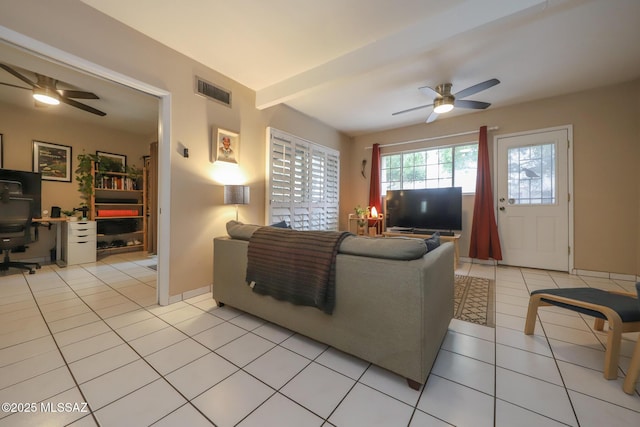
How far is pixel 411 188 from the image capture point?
15.8 ft

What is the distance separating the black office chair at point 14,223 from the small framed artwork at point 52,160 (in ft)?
3.46

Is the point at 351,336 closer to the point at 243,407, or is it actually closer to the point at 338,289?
the point at 338,289

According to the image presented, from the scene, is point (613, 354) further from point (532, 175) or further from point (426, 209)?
point (532, 175)

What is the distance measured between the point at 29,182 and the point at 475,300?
20.8 ft

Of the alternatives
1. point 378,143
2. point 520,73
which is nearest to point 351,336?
point 520,73

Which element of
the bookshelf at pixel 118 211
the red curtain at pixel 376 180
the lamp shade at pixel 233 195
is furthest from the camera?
the red curtain at pixel 376 180

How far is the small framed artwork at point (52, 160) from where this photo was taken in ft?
13.3

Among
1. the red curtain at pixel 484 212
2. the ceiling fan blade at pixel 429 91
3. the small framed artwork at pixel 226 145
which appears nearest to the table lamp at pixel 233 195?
the small framed artwork at pixel 226 145

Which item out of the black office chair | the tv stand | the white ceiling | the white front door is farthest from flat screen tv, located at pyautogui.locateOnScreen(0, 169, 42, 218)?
the white front door

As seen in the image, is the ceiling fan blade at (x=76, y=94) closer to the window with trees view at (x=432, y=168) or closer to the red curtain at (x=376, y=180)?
the red curtain at (x=376, y=180)

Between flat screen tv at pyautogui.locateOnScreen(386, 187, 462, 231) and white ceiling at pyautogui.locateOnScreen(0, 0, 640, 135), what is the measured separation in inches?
65.9

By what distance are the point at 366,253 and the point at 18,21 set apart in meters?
2.83

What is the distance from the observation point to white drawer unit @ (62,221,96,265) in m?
3.91

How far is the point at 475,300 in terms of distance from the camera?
2.54 metres
